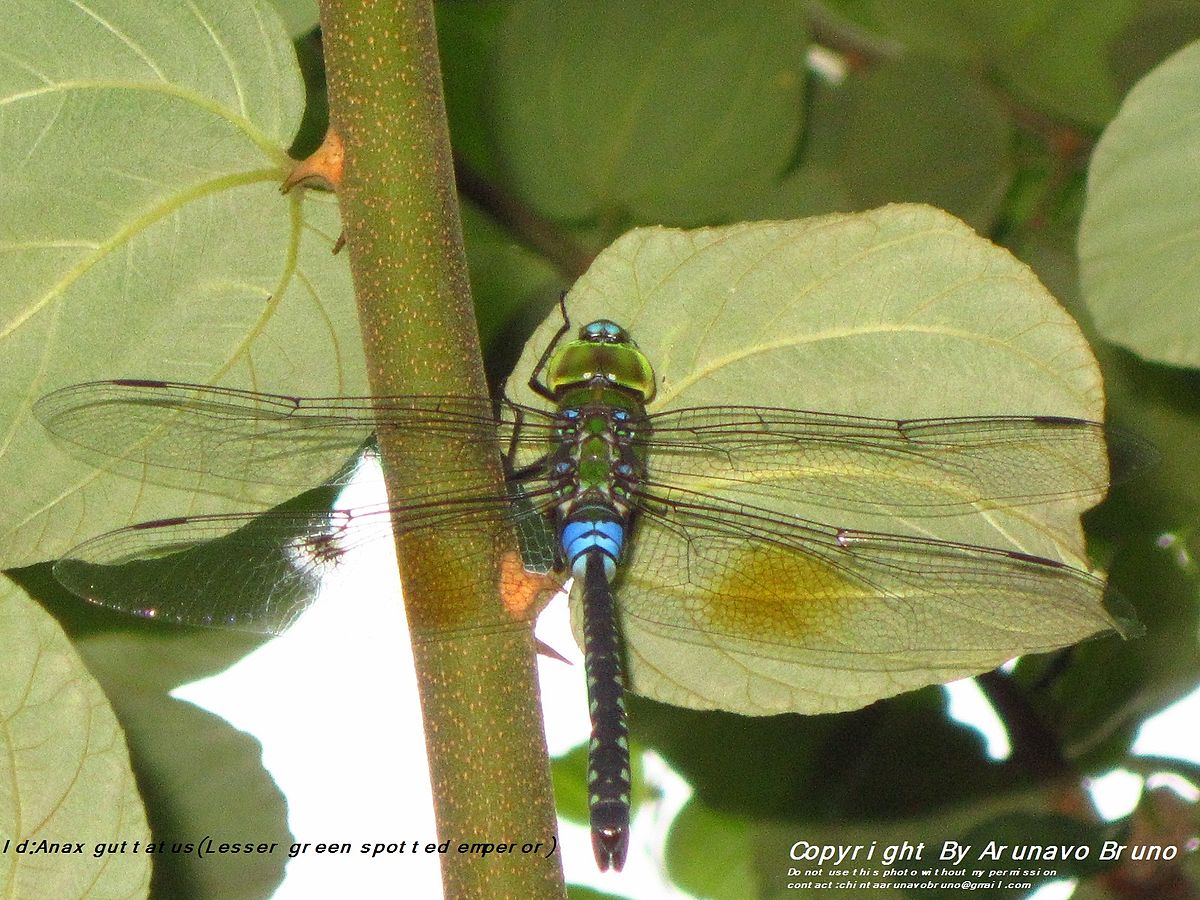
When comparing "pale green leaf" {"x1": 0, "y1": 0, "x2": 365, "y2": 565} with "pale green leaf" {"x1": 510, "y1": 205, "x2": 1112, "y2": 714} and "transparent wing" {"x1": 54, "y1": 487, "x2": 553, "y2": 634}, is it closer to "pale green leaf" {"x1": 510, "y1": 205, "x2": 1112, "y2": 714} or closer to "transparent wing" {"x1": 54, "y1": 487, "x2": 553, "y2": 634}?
"transparent wing" {"x1": 54, "y1": 487, "x2": 553, "y2": 634}

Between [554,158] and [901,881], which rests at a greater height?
[554,158]

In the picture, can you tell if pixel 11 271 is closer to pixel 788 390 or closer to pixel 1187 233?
pixel 788 390

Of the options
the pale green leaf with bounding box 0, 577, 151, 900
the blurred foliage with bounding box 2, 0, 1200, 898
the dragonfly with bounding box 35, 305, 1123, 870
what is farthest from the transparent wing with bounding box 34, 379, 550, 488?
the blurred foliage with bounding box 2, 0, 1200, 898

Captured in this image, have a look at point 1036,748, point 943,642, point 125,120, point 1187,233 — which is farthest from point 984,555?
point 125,120

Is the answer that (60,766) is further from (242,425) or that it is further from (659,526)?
(659,526)

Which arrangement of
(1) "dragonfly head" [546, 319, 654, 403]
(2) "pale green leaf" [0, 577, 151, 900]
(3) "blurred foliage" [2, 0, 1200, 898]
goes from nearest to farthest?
(2) "pale green leaf" [0, 577, 151, 900] < (1) "dragonfly head" [546, 319, 654, 403] < (3) "blurred foliage" [2, 0, 1200, 898]

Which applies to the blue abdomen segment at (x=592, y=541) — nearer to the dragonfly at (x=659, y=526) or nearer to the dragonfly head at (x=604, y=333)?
the dragonfly at (x=659, y=526)
